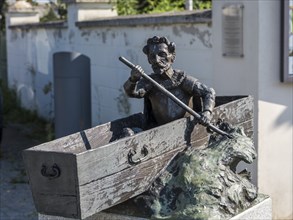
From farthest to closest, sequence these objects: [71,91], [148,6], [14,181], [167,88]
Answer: [148,6]
[71,91]
[14,181]
[167,88]

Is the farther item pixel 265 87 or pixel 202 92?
pixel 265 87

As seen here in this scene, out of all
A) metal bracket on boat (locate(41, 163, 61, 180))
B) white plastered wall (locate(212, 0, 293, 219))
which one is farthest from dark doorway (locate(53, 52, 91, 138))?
metal bracket on boat (locate(41, 163, 61, 180))

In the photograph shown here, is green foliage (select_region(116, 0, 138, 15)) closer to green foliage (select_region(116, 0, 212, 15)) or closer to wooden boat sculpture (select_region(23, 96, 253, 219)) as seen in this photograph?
green foliage (select_region(116, 0, 212, 15))

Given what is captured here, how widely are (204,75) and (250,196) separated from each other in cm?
297

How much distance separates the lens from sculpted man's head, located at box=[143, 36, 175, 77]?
4.14 metres

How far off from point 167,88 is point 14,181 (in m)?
4.58

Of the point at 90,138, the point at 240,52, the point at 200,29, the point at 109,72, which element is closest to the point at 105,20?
the point at 109,72

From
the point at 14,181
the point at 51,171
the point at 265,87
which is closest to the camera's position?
the point at 51,171

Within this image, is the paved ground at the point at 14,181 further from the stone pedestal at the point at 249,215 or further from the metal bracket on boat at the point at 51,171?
the metal bracket on boat at the point at 51,171

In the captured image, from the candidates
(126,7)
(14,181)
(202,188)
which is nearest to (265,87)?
(202,188)

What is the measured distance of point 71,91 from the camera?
8.91 meters

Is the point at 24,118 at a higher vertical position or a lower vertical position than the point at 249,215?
lower

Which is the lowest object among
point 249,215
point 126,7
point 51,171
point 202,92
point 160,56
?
point 249,215

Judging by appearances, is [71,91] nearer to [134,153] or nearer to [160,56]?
[160,56]
